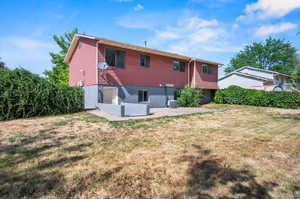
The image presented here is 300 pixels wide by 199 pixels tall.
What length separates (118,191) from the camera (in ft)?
7.11

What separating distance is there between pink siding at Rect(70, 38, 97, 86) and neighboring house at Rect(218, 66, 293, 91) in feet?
77.7

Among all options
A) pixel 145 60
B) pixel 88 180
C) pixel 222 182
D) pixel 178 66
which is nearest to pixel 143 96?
pixel 145 60

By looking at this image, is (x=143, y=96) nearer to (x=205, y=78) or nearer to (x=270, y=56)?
→ (x=205, y=78)

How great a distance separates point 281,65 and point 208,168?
54751 millimetres

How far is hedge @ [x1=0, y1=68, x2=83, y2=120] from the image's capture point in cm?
812

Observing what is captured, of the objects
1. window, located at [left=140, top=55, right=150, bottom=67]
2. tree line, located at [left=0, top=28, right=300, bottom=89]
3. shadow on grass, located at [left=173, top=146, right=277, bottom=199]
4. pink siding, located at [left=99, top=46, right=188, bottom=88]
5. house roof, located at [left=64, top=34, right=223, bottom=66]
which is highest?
tree line, located at [left=0, top=28, right=300, bottom=89]

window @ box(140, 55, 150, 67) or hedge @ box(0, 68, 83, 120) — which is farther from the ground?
window @ box(140, 55, 150, 67)

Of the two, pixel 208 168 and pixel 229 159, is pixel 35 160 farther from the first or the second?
pixel 229 159

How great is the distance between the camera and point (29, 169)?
2791 millimetres

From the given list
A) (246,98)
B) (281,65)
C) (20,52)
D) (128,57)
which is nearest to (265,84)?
(246,98)

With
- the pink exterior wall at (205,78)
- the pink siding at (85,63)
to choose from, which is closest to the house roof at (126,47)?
the pink siding at (85,63)

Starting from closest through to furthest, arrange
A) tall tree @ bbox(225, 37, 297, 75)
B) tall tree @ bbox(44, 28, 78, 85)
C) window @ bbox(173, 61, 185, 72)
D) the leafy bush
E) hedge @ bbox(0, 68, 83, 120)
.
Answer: hedge @ bbox(0, 68, 83, 120) < the leafy bush < window @ bbox(173, 61, 185, 72) < tall tree @ bbox(44, 28, 78, 85) < tall tree @ bbox(225, 37, 297, 75)

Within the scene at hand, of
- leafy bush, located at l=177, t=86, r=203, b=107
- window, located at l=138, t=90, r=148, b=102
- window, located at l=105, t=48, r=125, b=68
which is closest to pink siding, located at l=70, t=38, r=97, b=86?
window, located at l=105, t=48, r=125, b=68

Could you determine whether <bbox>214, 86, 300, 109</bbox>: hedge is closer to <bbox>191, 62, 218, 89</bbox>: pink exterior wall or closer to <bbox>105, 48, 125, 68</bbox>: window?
<bbox>191, 62, 218, 89</bbox>: pink exterior wall
